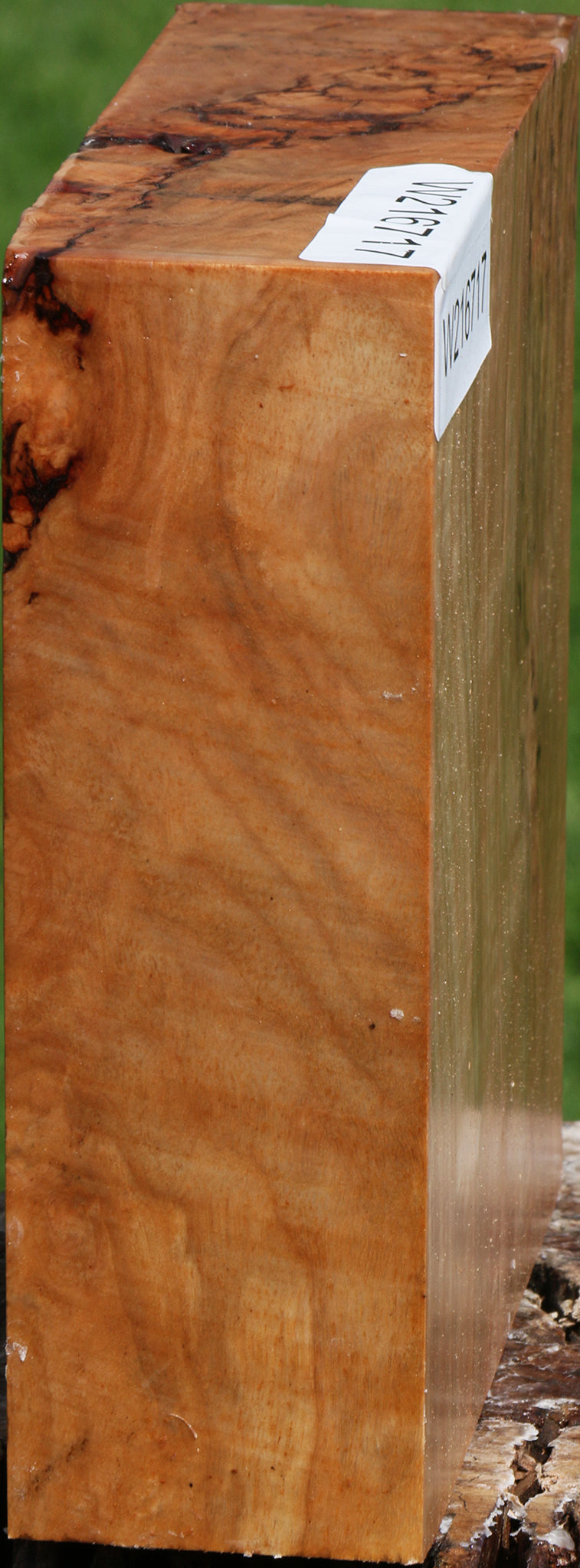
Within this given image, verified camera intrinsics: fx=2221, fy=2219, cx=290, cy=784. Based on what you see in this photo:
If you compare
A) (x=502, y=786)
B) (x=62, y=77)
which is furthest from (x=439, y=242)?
(x=62, y=77)

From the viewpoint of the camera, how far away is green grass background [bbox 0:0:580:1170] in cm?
356

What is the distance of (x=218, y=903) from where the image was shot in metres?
1.14

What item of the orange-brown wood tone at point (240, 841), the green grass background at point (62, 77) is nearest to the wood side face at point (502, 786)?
the orange-brown wood tone at point (240, 841)

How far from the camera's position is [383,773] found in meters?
1.10

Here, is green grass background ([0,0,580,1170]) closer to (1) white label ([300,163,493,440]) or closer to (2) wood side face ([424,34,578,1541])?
(2) wood side face ([424,34,578,1541])

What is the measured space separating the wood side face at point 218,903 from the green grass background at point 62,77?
2.39m

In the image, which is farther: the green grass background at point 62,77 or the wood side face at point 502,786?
the green grass background at point 62,77

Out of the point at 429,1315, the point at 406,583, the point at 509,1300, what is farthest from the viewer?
the point at 509,1300

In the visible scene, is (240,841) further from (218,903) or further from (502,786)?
(502,786)

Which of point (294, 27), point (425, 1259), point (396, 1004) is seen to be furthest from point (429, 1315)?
point (294, 27)

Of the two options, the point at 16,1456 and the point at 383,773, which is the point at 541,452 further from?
the point at 16,1456

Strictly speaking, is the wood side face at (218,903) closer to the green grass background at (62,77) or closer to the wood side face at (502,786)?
the wood side face at (502,786)

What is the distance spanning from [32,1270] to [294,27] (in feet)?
2.83

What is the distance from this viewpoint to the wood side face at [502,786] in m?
1.19
